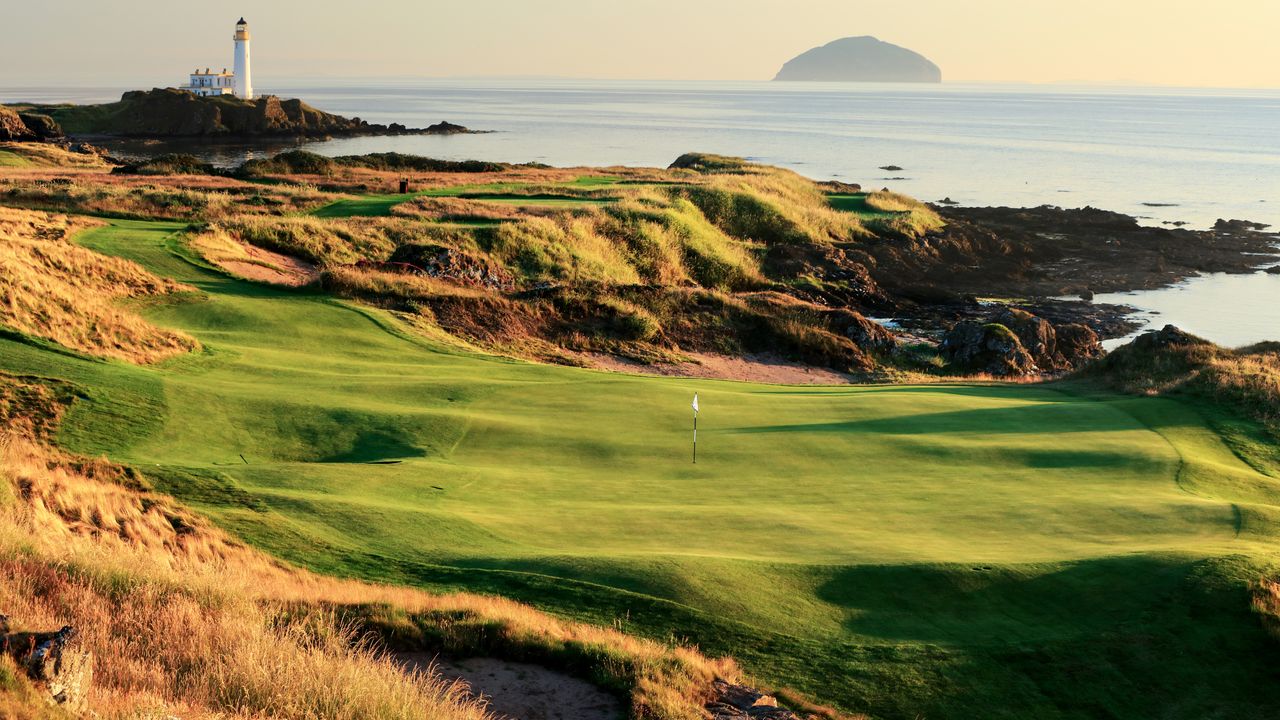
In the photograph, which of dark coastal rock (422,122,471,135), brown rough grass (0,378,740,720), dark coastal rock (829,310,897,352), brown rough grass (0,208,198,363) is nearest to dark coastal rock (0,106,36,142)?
dark coastal rock (422,122,471,135)

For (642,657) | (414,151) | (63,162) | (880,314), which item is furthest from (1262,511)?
(414,151)

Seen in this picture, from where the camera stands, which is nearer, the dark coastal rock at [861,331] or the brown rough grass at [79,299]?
the brown rough grass at [79,299]

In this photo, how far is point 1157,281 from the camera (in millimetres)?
58281

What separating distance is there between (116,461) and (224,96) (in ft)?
485

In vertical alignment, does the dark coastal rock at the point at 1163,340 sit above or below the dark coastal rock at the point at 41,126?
below

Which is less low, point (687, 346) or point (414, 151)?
point (414, 151)

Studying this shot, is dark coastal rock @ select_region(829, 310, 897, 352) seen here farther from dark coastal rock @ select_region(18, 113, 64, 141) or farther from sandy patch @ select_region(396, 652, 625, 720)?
dark coastal rock @ select_region(18, 113, 64, 141)

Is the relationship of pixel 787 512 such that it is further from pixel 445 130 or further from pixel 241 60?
pixel 241 60

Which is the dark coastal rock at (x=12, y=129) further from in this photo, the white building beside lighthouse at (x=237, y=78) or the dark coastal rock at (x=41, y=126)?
the white building beside lighthouse at (x=237, y=78)

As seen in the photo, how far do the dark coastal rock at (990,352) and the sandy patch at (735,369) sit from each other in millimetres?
4991

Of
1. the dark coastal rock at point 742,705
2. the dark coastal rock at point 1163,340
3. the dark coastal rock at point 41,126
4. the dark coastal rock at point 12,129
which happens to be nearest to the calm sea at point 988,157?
the dark coastal rock at point 41,126

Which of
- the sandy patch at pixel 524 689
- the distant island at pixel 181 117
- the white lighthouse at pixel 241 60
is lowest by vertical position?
the sandy patch at pixel 524 689

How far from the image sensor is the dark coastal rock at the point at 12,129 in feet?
335

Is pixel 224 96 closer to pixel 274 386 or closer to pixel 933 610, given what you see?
pixel 274 386
